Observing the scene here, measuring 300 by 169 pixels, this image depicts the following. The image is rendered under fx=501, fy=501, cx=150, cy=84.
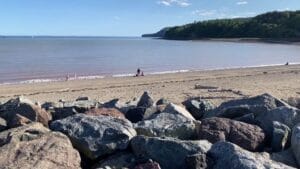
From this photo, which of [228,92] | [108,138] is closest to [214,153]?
[108,138]

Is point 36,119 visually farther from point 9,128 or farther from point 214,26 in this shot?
point 214,26

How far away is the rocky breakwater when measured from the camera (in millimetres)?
5258

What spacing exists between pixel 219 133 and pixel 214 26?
161 meters

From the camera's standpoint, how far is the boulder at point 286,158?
568 cm

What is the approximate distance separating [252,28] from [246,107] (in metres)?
143

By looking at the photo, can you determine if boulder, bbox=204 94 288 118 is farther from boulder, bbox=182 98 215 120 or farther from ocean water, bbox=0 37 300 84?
ocean water, bbox=0 37 300 84

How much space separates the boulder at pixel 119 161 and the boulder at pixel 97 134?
0.25 ft

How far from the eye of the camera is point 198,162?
5.25m

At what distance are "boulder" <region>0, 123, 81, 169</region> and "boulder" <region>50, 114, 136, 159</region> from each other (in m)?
0.27

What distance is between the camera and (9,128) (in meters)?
6.90

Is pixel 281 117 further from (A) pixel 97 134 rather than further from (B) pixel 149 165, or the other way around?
(A) pixel 97 134

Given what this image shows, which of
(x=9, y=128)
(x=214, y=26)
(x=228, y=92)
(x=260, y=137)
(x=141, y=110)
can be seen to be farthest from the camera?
(x=214, y=26)

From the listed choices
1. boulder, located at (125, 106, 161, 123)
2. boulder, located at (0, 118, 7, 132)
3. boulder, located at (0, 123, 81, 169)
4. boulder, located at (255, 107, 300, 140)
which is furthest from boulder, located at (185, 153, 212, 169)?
boulder, located at (0, 118, 7, 132)

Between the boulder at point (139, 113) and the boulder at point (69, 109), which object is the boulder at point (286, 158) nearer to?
the boulder at point (139, 113)
